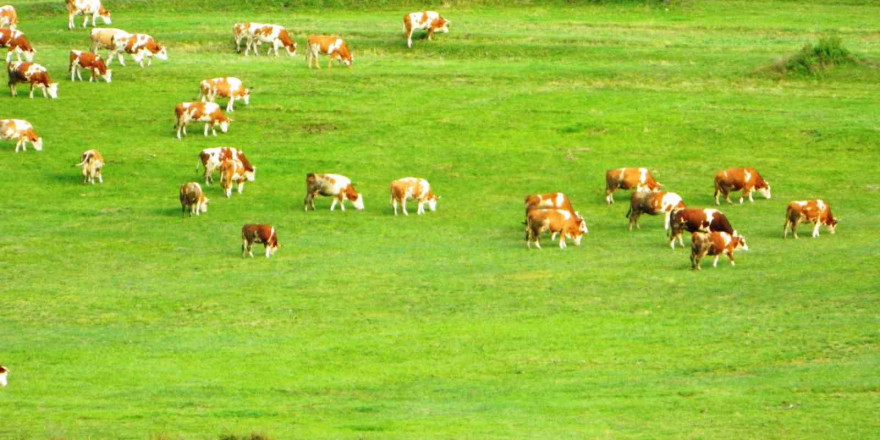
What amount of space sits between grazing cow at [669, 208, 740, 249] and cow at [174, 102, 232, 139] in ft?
59.1

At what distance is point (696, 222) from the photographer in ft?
132

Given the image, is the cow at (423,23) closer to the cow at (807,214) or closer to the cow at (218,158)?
the cow at (218,158)

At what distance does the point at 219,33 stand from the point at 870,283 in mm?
39182

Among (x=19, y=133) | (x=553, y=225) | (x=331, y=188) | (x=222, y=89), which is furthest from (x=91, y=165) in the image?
(x=553, y=225)

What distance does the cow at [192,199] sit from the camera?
43.6m

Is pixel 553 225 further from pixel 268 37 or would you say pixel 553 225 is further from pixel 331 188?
pixel 268 37

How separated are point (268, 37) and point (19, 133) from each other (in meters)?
16.4

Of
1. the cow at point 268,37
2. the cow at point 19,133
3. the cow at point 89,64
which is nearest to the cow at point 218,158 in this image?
the cow at point 19,133

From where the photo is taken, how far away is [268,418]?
25.0 meters

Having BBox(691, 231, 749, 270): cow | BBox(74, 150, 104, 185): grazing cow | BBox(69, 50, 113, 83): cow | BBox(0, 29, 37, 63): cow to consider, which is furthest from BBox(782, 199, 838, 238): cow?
BBox(0, 29, 37, 63): cow

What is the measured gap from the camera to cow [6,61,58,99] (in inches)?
2226

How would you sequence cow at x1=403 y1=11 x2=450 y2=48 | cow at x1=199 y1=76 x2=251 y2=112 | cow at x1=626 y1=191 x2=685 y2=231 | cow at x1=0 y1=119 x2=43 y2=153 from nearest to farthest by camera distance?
cow at x1=626 y1=191 x2=685 y2=231, cow at x1=0 y1=119 x2=43 y2=153, cow at x1=199 y1=76 x2=251 y2=112, cow at x1=403 y1=11 x2=450 y2=48

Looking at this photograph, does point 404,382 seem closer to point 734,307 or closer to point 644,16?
point 734,307

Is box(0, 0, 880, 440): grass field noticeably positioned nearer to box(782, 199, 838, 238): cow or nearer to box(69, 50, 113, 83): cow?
box(782, 199, 838, 238): cow
